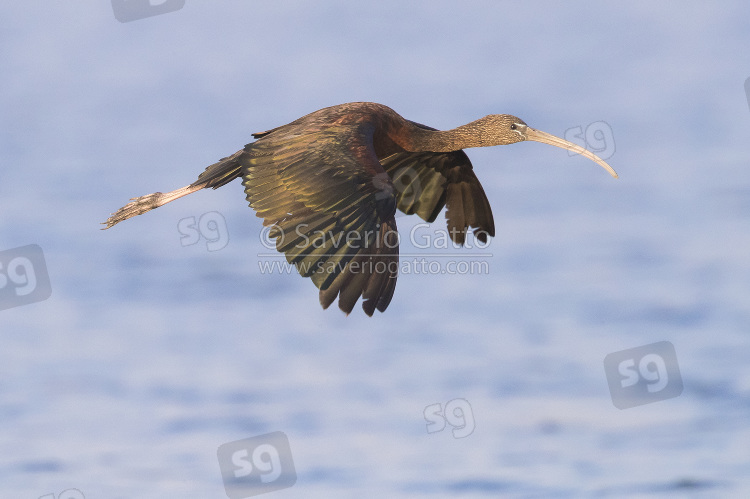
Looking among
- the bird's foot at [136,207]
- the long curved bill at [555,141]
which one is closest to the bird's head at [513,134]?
the long curved bill at [555,141]

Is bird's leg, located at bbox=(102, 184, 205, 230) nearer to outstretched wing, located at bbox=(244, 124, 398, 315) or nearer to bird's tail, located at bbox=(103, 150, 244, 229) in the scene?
bird's tail, located at bbox=(103, 150, 244, 229)

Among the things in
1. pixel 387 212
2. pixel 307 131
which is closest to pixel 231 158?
pixel 307 131

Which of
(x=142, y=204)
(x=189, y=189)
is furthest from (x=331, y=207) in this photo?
(x=142, y=204)

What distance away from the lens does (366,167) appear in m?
9.02

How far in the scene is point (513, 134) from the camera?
1066 centimetres

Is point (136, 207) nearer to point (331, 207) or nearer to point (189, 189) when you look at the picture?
point (189, 189)

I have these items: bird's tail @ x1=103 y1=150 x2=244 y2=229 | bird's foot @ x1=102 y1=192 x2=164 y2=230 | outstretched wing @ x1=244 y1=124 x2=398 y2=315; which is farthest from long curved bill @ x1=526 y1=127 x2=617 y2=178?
bird's foot @ x1=102 y1=192 x2=164 y2=230

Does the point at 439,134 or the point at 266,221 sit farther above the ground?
the point at 439,134

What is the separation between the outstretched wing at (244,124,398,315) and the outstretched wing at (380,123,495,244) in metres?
1.78

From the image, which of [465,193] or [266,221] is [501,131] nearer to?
[465,193]

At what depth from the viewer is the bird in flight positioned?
8.38 metres

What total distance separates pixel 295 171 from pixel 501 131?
2594mm

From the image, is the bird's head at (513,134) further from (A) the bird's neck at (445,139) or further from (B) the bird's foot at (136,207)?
(B) the bird's foot at (136,207)

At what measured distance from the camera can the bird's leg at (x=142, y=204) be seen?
11.1 metres
